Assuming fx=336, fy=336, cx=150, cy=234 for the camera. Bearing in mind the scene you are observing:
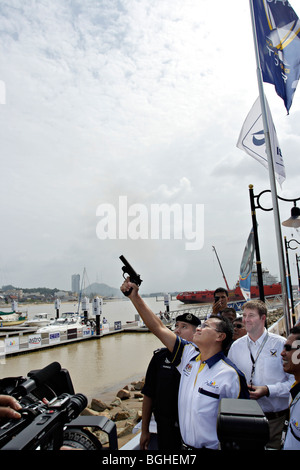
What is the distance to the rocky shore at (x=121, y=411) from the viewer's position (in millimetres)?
6195

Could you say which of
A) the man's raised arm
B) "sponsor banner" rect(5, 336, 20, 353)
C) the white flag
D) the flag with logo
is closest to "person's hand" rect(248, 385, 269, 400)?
the man's raised arm

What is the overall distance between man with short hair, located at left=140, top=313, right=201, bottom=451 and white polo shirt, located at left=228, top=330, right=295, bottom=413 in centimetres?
60

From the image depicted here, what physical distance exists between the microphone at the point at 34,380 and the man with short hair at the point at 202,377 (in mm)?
810

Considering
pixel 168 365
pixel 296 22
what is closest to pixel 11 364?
pixel 168 365

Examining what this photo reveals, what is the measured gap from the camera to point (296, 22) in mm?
7246

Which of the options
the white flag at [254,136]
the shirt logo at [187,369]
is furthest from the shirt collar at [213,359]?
the white flag at [254,136]

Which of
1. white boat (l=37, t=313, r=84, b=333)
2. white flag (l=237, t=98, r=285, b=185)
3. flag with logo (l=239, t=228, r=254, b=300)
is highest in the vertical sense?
white flag (l=237, t=98, r=285, b=185)

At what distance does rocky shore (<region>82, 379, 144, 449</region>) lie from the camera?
6195 millimetres

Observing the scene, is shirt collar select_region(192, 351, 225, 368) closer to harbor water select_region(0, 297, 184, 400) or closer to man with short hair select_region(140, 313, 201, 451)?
man with short hair select_region(140, 313, 201, 451)

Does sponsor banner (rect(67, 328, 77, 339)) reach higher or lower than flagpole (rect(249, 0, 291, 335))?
lower

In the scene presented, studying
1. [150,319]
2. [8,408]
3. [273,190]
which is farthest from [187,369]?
[273,190]

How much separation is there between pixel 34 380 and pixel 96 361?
698 inches
